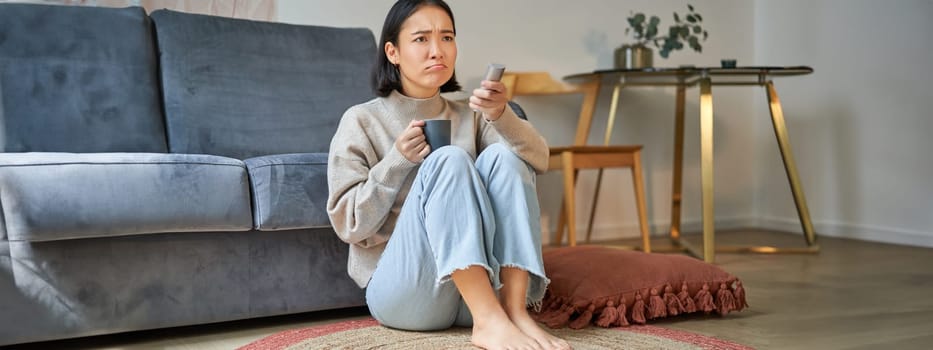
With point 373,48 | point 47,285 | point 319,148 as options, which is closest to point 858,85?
point 373,48

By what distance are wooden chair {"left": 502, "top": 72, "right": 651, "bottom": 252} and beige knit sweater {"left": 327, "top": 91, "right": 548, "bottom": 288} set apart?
1.13 m

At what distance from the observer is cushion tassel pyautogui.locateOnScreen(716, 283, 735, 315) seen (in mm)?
2023

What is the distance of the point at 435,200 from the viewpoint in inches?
59.1

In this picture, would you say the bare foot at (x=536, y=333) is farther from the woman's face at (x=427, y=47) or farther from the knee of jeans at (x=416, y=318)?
the woman's face at (x=427, y=47)

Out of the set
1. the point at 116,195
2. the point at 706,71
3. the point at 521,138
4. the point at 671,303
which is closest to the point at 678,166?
the point at 706,71

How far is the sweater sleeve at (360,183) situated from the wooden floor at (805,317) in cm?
39

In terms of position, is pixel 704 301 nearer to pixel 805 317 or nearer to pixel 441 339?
pixel 805 317

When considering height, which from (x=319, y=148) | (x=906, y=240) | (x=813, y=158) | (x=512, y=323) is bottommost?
(x=906, y=240)

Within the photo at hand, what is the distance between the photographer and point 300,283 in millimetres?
1991

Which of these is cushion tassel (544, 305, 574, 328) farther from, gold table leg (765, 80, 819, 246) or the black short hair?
gold table leg (765, 80, 819, 246)

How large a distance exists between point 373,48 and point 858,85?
2.17m

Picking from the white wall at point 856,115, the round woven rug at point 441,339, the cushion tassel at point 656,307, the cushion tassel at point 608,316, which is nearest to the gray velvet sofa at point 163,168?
the round woven rug at point 441,339

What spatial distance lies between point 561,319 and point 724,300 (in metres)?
0.43

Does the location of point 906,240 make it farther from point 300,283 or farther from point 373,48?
point 300,283
